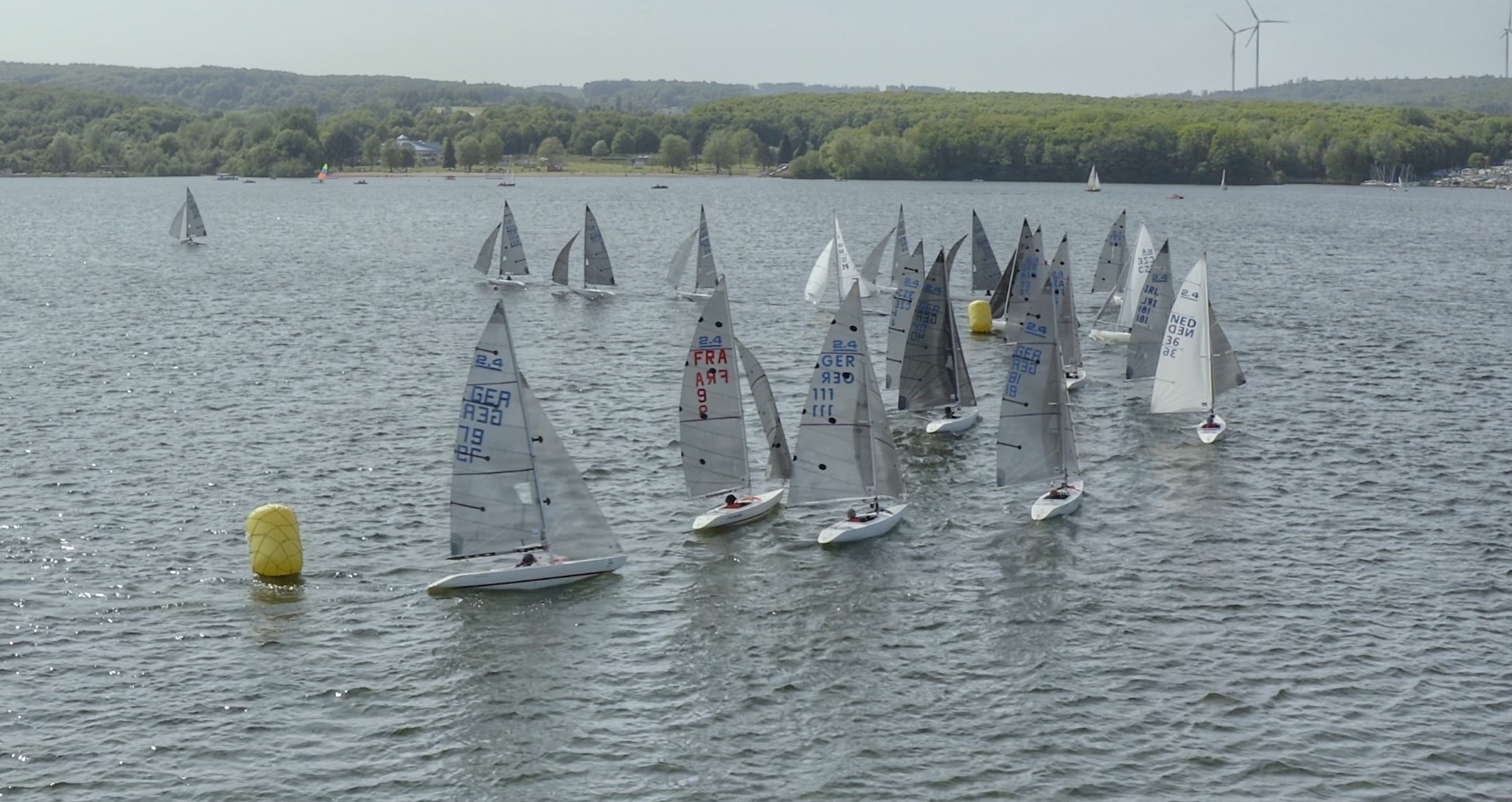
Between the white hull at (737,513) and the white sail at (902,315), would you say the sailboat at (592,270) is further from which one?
the white hull at (737,513)

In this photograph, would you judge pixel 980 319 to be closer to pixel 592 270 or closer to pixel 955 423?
pixel 955 423

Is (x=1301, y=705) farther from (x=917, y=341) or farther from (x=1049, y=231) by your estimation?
(x=1049, y=231)

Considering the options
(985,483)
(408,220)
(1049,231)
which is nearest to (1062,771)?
(985,483)

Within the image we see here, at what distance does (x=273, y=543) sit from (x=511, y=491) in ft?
19.4

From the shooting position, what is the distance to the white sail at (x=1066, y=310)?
56438mm

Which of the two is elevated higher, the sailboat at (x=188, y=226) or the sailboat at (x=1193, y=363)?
the sailboat at (x=188, y=226)

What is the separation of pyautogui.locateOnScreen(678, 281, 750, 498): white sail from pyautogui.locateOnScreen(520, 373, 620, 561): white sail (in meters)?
4.45

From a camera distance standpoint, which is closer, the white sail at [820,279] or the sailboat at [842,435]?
the sailboat at [842,435]

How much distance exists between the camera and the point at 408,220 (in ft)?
570

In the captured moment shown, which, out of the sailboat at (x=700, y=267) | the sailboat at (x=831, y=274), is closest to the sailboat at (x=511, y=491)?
the sailboat at (x=700, y=267)

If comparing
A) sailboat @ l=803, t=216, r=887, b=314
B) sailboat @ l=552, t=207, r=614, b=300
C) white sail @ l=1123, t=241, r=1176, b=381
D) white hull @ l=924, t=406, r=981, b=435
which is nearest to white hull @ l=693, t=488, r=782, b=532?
white hull @ l=924, t=406, r=981, b=435

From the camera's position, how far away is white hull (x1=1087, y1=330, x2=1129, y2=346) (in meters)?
70.5

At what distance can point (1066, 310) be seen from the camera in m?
57.7

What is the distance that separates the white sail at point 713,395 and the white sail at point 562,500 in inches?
175
